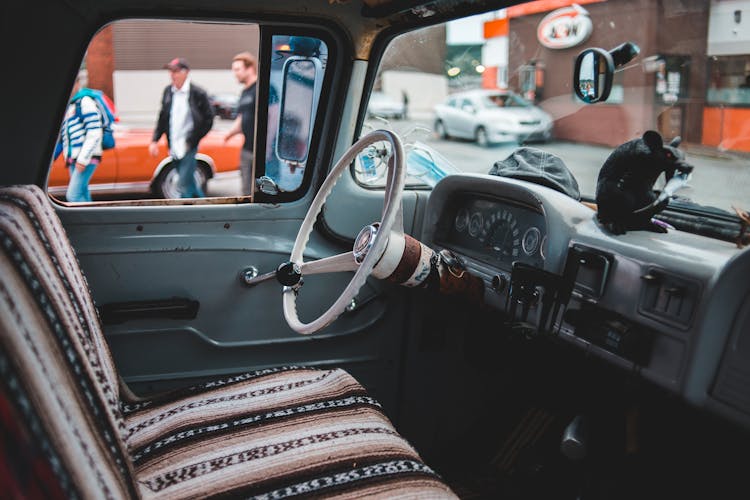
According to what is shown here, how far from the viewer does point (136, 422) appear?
176 cm

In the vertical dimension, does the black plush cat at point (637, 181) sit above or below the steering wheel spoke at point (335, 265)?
above

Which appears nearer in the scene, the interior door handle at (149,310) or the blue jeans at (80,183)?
the interior door handle at (149,310)

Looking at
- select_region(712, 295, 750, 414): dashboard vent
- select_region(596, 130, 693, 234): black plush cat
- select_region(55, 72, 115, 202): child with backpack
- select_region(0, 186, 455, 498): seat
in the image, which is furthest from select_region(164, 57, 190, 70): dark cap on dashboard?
select_region(712, 295, 750, 414): dashboard vent

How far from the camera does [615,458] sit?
206cm

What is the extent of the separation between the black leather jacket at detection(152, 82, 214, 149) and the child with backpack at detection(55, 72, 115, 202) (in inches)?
21.4

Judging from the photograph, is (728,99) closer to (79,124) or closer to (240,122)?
(79,124)

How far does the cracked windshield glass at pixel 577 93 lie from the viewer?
1.88 m

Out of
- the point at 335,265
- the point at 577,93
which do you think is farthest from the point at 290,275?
the point at 577,93

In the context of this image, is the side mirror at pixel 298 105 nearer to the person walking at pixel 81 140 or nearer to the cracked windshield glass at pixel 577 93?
the cracked windshield glass at pixel 577 93

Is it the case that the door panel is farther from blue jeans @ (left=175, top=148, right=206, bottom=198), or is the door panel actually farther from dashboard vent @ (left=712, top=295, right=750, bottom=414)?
dashboard vent @ (left=712, top=295, right=750, bottom=414)

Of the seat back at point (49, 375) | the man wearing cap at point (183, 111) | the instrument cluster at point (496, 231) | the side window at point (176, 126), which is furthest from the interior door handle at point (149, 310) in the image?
the man wearing cap at point (183, 111)

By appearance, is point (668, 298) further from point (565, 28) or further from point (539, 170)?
point (565, 28)

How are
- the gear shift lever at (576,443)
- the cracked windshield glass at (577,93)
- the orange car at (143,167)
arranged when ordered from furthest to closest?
the orange car at (143,167) → the gear shift lever at (576,443) → the cracked windshield glass at (577,93)

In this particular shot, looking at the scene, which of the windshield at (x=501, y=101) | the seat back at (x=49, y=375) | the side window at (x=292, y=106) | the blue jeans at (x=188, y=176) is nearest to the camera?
the seat back at (x=49, y=375)
